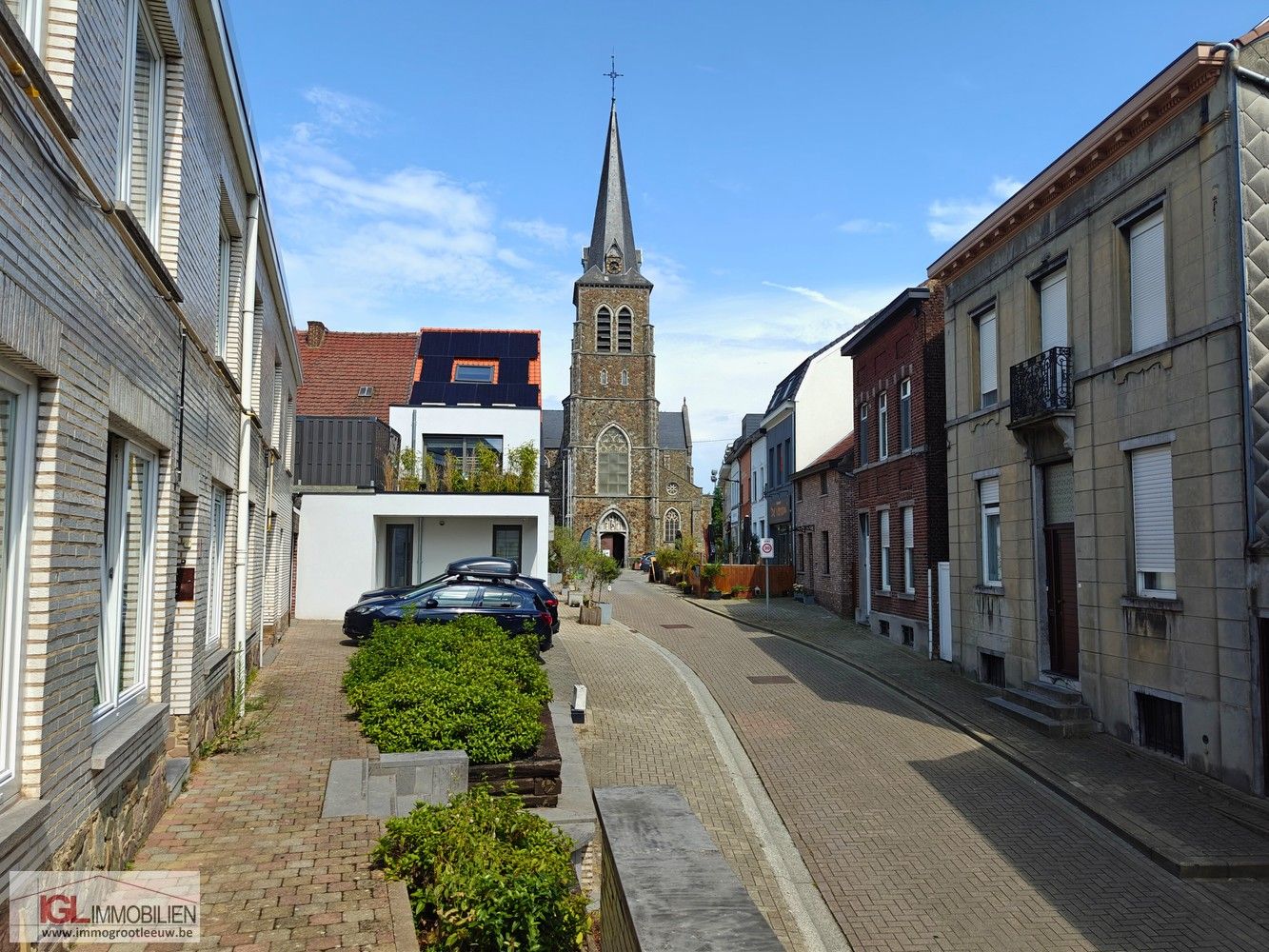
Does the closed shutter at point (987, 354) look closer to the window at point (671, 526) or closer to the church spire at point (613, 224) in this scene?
the church spire at point (613, 224)

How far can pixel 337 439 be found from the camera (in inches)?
927

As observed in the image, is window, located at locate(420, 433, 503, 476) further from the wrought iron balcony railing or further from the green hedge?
the wrought iron balcony railing

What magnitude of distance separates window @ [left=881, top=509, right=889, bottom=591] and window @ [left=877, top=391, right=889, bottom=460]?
1405 mm

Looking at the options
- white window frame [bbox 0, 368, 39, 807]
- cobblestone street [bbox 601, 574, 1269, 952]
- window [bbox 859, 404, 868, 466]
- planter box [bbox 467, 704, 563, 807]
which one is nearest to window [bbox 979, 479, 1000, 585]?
cobblestone street [bbox 601, 574, 1269, 952]

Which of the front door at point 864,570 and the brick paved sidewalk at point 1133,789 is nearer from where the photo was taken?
the brick paved sidewalk at point 1133,789

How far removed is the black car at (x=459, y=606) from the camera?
1719cm

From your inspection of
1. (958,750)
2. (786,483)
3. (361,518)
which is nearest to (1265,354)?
(958,750)

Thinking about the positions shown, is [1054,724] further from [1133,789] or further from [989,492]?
[989,492]

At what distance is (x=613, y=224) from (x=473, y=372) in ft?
112

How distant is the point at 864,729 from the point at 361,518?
1396 centimetres

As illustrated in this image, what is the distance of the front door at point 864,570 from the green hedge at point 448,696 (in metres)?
12.9

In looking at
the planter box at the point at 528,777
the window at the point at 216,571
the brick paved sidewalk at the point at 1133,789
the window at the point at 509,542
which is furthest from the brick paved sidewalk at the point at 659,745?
the window at the point at 509,542

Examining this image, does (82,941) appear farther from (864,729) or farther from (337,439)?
(337,439)

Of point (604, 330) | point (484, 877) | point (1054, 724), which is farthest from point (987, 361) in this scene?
point (604, 330)
